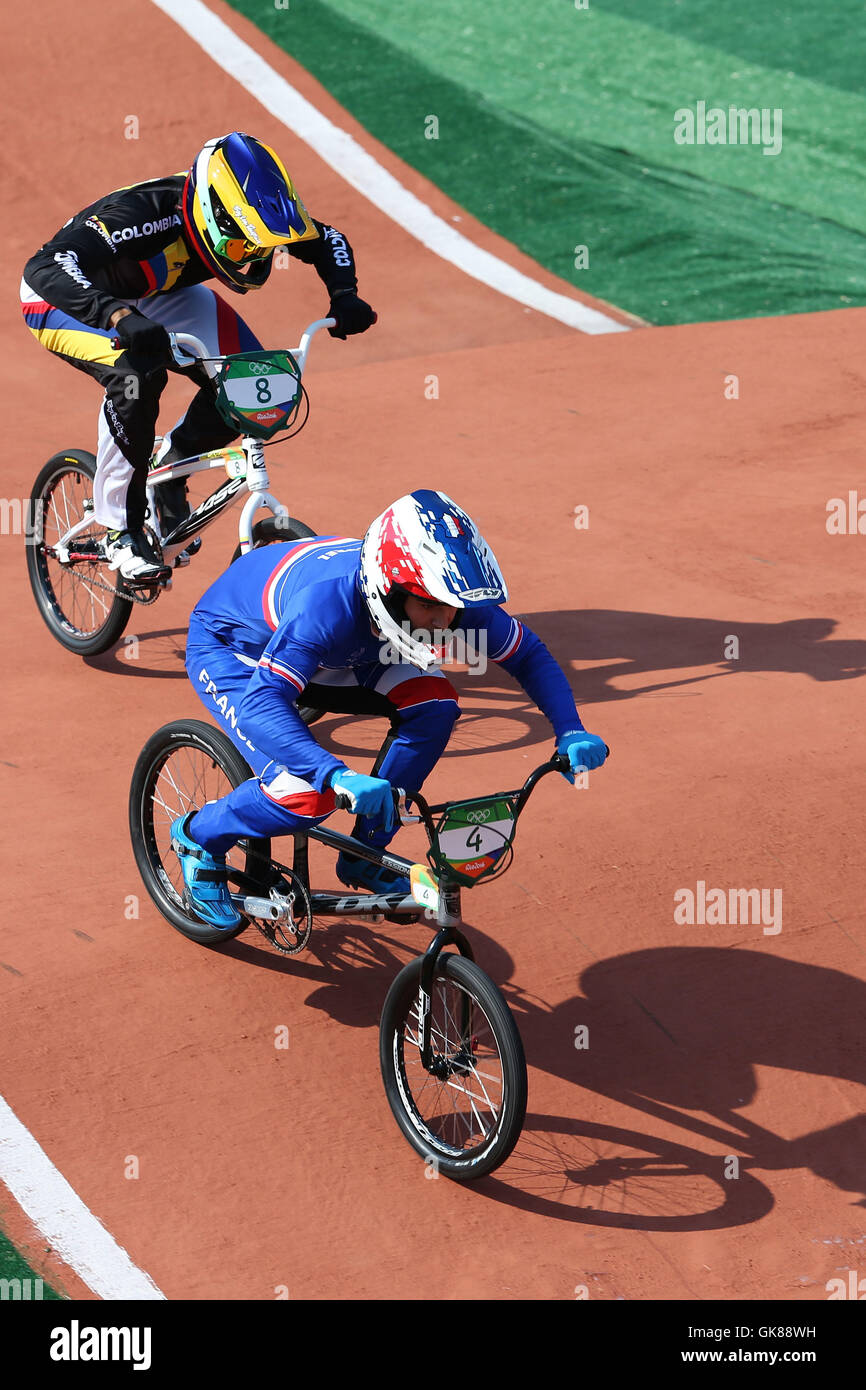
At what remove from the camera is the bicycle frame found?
741 cm

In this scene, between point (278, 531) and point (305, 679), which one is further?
point (278, 531)

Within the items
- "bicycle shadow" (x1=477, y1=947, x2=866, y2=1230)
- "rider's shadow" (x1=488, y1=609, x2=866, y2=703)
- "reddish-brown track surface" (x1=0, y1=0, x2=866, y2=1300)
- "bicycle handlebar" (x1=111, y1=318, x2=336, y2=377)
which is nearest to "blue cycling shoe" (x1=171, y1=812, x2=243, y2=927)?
"reddish-brown track surface" (x1=0, y1=0, x2=866, y2=1300)

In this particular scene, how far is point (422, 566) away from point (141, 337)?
2.95m

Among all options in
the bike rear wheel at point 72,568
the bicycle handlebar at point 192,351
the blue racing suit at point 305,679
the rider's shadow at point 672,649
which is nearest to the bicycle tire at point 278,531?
the bicycle handlebar at point 192,351

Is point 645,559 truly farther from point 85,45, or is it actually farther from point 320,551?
point 85,45

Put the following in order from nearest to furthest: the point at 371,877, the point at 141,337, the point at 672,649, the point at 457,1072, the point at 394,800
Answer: the point at 394,800
the point at 457,1072
the point at 371,877
the point at 141,337
the point at 672,649

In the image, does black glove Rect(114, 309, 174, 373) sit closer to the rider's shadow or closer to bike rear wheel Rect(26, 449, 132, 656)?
bike rear wheel Rect(26, 449, 132, 656)

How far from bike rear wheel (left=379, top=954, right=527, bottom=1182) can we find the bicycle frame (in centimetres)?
295

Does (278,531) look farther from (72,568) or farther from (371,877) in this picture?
(371,877)

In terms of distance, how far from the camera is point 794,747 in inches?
299

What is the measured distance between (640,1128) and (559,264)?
38.6 feet

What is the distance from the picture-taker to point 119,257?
7.70 m

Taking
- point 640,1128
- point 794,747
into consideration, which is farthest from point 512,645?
point 794,747

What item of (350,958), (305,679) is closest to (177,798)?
(350,958)
